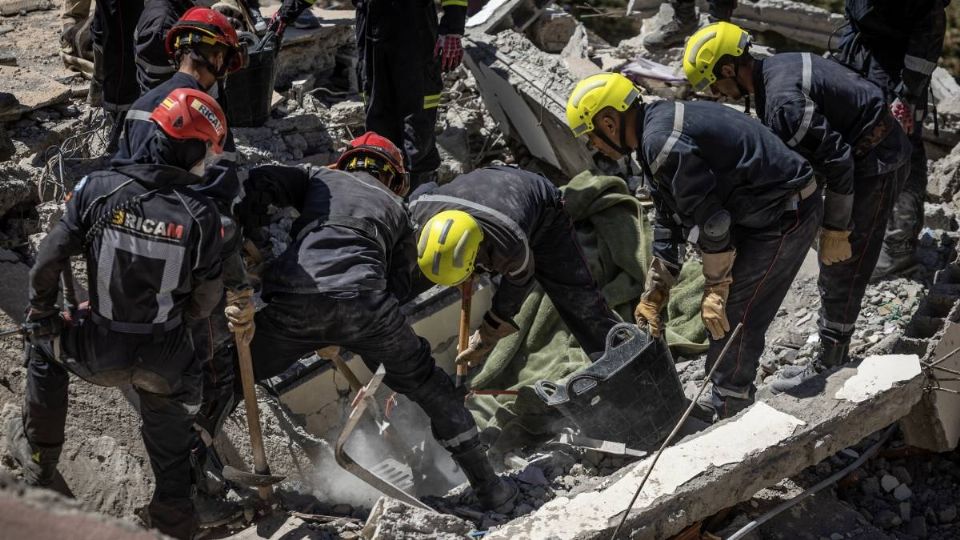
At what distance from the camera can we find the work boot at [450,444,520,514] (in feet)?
15.0

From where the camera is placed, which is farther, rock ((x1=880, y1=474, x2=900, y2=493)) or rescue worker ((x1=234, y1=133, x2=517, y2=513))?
rock ((x1=880, y1=474, x2=900, y2=493))

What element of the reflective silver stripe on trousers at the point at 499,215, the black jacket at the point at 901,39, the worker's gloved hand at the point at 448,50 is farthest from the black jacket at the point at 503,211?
the black jacket at the point at 901,39

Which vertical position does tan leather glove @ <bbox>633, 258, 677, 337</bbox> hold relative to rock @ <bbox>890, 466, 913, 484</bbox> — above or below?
above

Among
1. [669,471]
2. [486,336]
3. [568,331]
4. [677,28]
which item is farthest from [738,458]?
[677,28]

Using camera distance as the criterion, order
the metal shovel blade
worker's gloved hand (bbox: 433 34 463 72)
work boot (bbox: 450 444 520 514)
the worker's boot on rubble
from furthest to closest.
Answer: the worker's boot on rubble < worker's gloved hand (bbox: 433 34 463 72) < work boot (bbox: 450 444 520 514) < the metal shovel blade

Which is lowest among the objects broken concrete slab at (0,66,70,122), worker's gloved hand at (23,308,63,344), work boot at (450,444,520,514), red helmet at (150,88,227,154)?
work boot at (450,444,520,514)

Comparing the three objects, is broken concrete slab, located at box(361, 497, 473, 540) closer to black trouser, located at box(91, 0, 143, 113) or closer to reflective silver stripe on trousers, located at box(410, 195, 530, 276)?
reflective silver stripe on trousers, located at box(410, 195, 530, 276)

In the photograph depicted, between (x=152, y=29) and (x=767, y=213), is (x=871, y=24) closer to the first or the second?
(x=767, y=213)

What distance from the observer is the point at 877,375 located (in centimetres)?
457

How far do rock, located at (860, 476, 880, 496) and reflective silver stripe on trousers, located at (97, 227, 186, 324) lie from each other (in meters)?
3.28

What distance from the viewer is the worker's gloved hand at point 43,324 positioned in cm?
389

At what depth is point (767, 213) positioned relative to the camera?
4.57 m

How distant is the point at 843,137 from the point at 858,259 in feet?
2.25

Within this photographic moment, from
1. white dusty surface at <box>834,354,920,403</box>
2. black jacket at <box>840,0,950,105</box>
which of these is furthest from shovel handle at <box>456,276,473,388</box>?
black jacket at <box>840,0,950,105</box>
